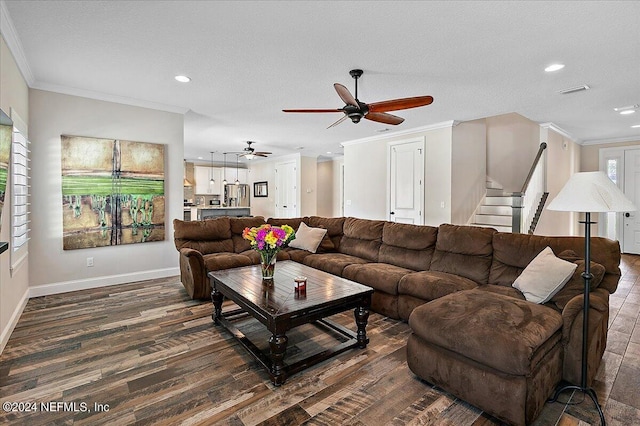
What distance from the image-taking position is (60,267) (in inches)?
161

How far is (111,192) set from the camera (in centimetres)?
439

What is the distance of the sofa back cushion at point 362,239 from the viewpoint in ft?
14.1

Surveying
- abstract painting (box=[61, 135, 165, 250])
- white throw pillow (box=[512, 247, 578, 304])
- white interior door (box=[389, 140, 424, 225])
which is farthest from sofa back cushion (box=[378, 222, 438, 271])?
abstract painting (box=[61, 135, 165, 250])

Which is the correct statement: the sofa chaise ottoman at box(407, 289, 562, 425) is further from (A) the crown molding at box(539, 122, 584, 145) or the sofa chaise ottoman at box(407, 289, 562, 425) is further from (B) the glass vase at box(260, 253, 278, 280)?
(A) the crown molding at box(539, 122, 584, 145)

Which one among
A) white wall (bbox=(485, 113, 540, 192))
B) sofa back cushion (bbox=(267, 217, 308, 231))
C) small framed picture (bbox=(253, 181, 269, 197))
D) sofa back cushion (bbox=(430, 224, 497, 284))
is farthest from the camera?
small framed picture (bbox=(253, 181, 269, 197))

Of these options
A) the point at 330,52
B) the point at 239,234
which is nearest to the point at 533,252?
the point at 330,52

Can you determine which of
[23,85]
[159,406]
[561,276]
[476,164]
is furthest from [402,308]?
[23,85]

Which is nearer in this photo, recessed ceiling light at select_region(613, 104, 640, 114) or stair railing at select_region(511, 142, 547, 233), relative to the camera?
recessed ceiling light at select_region(613, 104, 640, 114)

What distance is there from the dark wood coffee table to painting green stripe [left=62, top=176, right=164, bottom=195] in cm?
232

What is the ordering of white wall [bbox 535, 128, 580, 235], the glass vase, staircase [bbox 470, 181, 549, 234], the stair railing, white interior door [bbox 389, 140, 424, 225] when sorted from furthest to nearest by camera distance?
white interior door [bbox 389, 140, 424, 225], white wall [bbox 535, 128, 580, 235], staircase [bbox 470, 181, 549, 234], the stair railing, the glass vase

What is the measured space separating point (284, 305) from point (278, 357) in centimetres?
35

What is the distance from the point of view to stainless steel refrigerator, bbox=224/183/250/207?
11.4 metres

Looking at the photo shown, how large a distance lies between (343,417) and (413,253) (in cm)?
230

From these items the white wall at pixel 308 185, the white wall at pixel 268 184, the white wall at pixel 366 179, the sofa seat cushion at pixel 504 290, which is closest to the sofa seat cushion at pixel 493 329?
the sofa seat cushion at pixel 504 290
